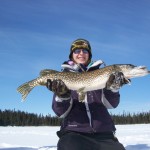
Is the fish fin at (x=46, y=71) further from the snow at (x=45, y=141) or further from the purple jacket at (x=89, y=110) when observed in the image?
the snow at (x=45, y=141)

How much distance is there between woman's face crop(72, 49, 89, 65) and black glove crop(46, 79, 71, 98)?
0.60m

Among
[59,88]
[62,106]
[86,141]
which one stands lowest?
[86,141]

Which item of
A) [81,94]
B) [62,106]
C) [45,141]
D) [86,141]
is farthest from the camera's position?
[45,141]

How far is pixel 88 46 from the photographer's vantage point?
518cm

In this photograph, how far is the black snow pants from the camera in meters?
4.20

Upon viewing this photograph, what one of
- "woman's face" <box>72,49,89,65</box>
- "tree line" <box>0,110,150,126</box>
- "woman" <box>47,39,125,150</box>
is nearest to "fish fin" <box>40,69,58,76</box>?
"woman" <box>47,39,125,150</box>

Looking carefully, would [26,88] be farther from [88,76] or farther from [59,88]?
[88,76]

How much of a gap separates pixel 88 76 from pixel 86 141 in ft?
3.14

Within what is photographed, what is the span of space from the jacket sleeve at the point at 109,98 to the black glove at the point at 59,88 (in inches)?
21.5

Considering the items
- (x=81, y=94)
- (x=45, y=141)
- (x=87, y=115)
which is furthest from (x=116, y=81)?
(x=45, y=141)

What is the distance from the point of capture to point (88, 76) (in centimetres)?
464

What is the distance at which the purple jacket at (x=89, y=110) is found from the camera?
4473 mm

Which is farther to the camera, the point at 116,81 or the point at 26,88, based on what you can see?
the point at 26,88

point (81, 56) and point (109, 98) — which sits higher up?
point (81, 56)
